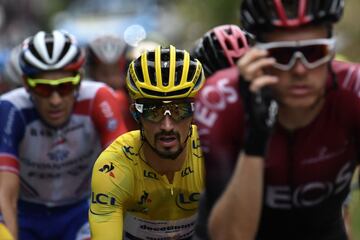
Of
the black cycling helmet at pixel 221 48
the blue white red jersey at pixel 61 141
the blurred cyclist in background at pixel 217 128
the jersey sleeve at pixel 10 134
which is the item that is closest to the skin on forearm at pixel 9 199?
the jersey sleeve at pixel 10 134

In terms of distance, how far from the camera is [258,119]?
403cm

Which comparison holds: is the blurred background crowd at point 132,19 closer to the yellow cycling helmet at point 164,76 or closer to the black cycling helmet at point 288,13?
the yellow cycling helmet at point 164,76

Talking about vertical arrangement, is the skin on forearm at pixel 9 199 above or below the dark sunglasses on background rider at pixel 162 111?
below

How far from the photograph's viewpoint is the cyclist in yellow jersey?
5.54m

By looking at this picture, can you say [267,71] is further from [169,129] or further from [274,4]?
[169,129]

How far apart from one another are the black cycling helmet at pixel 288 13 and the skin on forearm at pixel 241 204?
57 centimetres

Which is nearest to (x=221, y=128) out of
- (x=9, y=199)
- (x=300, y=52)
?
(x=300, y=52)

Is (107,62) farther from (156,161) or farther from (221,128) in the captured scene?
(221,128)

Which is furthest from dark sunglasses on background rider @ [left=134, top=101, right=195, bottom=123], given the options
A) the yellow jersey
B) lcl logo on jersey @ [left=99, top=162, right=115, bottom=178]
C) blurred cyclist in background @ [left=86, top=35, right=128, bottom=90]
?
blurred cyclist in background @ [left=86, top=35, right=128, bottom=90]

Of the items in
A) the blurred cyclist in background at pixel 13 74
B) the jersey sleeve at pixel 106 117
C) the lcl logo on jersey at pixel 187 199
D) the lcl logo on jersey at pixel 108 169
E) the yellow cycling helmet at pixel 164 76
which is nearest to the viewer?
the lcl logo on jersey at pixel 108 169

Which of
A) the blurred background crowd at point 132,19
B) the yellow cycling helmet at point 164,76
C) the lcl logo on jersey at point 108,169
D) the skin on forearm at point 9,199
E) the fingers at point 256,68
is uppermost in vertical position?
the fingers at point 256,68

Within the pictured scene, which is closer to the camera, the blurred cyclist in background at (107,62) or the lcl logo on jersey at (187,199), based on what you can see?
the lcl logo on jersey at (187,199)

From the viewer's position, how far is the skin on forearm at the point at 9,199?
21.5 feet

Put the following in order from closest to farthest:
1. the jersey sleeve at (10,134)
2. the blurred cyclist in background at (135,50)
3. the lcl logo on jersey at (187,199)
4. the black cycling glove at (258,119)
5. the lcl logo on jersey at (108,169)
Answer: the black cycling glove at (258,119), the lcl logo on jersey at (108,169), the lcl logo on jersey at (187,199), the jersey sleeve at (10,134), the blurred cyclist in background at (135,50)
